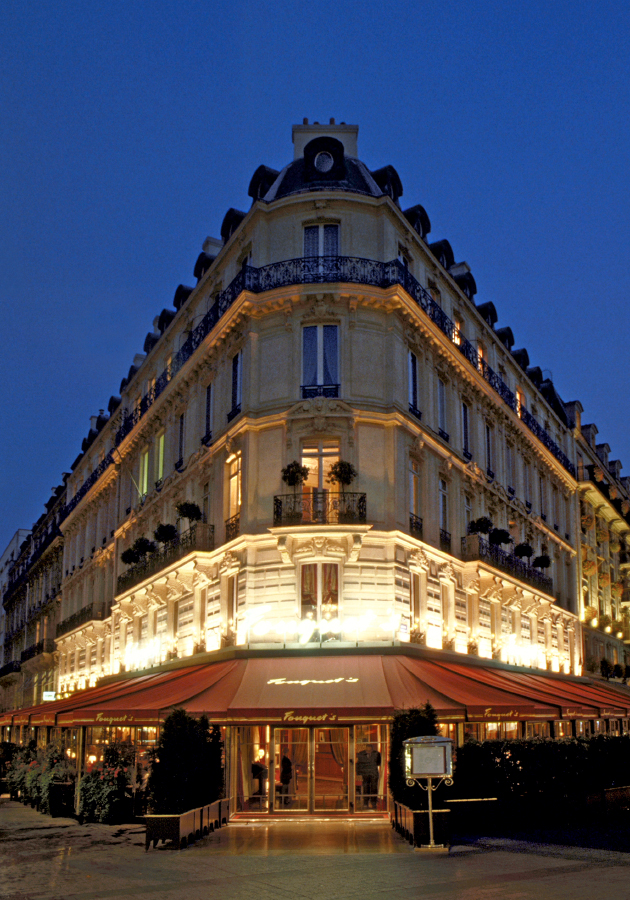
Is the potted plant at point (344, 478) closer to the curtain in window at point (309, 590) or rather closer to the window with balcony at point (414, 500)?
the curtain in window at point (309, 590)

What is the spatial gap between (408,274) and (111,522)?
20.1 meters

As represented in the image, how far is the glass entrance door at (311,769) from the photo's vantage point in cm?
2039

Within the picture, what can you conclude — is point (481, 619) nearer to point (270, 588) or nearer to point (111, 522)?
point (270, 588)

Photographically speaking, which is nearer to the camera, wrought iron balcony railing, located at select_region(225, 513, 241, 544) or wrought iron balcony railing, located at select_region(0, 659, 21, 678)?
wrought iron balcony railing, located at select_region(225, 513, 241, 544)

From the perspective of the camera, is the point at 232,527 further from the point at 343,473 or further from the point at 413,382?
the point at 413,382

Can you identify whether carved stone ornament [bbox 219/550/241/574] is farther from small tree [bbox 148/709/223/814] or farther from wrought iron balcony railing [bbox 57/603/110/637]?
wrought iron balcony railing [bbox 57/603/110/637]

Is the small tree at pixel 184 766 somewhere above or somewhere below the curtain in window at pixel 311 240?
below

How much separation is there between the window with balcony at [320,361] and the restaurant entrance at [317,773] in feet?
27.0

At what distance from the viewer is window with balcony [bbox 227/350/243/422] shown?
25.5 meters

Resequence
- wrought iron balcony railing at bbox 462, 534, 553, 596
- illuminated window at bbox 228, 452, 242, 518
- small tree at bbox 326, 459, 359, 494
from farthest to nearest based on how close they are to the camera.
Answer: wrought iron balcony railing at bbox 462, 534, 553, 596, illuminated window at bbox 228, 452, 242, 518, small tree at bbox 326, 459, 359, 494

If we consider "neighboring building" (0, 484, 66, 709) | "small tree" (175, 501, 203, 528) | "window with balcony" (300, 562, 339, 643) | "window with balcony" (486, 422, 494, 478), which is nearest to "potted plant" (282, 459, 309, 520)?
"window with balcony" (300, 562, 339, 643)

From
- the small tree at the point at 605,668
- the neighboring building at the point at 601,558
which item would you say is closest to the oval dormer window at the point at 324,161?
the neighboring building at the point at 601,558

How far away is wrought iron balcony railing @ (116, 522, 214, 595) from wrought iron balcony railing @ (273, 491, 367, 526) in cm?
351

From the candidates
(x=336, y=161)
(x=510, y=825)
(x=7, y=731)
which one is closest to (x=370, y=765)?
(x=510, y=825)
